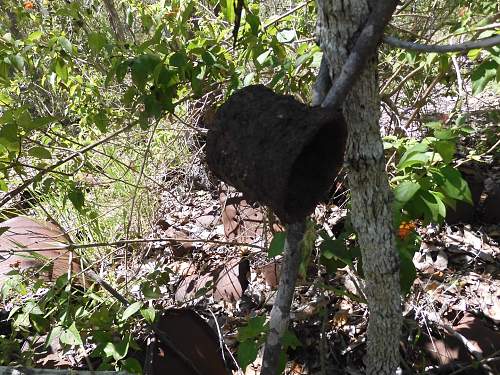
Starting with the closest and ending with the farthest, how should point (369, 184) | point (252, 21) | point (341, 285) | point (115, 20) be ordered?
point (369, 184) < point (252, 21) < point (341, 285) < point (115, 20)

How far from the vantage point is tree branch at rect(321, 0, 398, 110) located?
912mm

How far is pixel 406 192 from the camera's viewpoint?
1455 mm

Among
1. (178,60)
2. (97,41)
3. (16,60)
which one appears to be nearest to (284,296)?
(178,60)

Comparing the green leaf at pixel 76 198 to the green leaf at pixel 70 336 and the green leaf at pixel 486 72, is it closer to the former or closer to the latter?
the green leaf at pixel 70 336

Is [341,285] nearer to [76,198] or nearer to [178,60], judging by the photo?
[76,198]

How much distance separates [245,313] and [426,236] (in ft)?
4.21

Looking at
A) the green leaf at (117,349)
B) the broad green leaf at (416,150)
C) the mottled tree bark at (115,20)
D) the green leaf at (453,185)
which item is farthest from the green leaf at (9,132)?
the mottled tree bark at (115,20)

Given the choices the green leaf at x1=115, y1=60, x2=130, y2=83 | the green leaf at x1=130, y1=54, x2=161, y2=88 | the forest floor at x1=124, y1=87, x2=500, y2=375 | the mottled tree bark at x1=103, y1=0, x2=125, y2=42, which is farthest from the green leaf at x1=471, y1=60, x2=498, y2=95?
the mottled tree bark at x1=103, y1=0, x2=125, y2=42

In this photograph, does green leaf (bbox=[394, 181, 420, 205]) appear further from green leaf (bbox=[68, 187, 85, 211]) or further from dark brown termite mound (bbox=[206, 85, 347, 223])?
green leaf (bbox=[68, 187, 85, 211])

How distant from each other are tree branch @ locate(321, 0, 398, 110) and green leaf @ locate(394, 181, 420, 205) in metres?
0.62

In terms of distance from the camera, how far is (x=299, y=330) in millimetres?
2418

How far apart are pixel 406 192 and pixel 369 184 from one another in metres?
0.34

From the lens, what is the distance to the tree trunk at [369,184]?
0.99 m

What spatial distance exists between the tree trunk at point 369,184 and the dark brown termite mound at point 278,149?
0.14 meters
